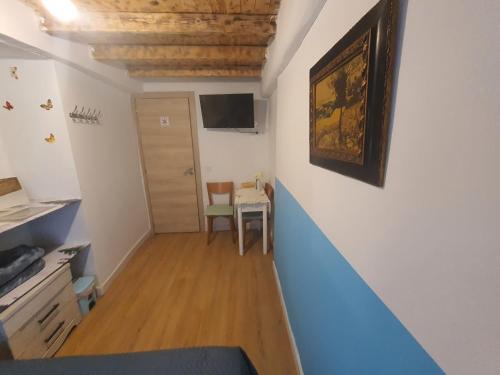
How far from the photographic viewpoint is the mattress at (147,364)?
0.88 meters

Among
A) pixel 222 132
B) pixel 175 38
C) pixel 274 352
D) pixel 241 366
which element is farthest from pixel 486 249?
pixel 222 132

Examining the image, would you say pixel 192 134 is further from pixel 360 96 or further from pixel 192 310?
pixel 360 96

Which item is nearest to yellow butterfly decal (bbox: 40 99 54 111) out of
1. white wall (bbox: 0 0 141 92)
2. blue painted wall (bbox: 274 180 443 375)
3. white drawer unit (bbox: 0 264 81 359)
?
white wall (bbox: 0 0 141 92)

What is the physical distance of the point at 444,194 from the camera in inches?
14.6

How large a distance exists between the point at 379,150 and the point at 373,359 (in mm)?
599

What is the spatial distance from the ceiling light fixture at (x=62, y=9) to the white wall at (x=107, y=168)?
38cm

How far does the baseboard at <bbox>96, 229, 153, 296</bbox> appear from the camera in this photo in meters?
2.09

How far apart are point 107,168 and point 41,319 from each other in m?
1.44

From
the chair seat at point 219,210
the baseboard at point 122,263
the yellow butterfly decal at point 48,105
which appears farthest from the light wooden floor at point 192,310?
the yellow butterfly decal at point 48,105

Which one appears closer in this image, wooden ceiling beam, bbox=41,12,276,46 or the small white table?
wooden ceiling beam, bbox=41,12,276,46

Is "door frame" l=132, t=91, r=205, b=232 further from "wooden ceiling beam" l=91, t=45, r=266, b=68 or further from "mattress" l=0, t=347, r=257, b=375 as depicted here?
"mattress" l=0, t=347, r=257, b=375

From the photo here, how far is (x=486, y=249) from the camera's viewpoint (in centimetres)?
31

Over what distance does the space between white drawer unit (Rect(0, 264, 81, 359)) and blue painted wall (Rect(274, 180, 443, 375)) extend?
1762 mm

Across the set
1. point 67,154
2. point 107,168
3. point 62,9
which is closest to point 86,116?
point 67,154
